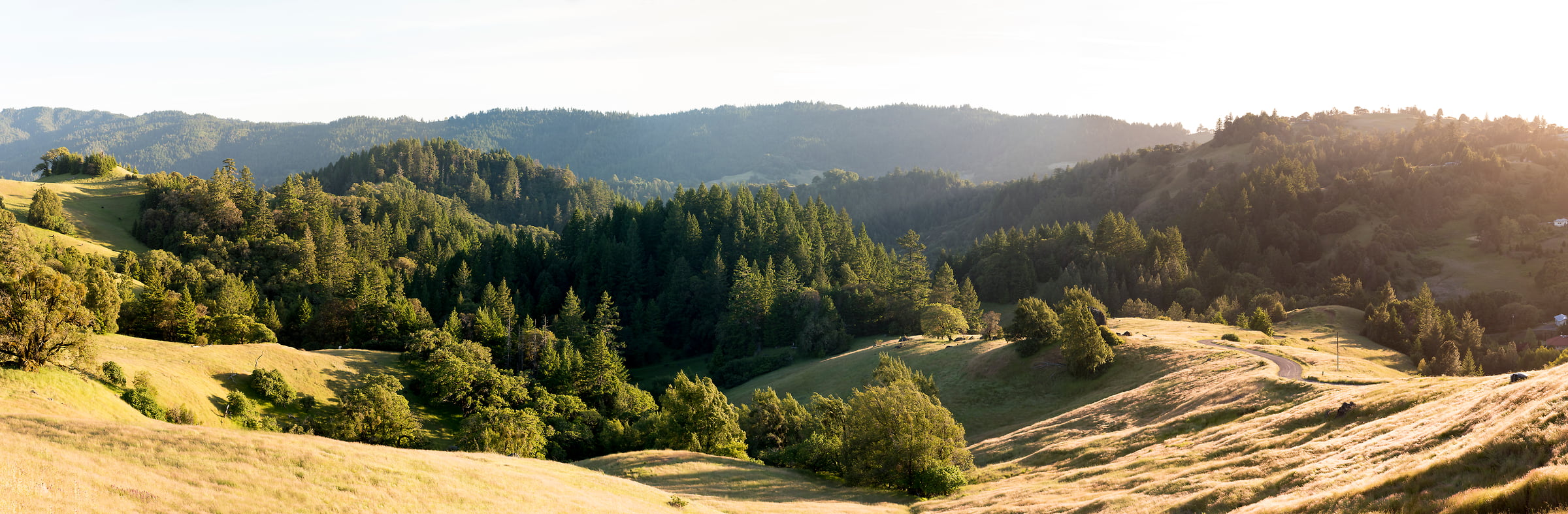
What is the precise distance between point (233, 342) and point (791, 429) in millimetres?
70190

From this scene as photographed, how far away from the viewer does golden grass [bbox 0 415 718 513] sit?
20797 millimetres

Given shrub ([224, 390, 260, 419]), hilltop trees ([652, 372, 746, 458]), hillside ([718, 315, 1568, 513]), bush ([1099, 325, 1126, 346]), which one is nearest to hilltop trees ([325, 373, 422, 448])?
shrub ([224, 390, 260, 419])

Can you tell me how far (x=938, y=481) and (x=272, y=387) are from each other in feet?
216

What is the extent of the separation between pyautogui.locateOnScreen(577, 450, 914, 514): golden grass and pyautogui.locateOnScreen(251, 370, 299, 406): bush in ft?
122

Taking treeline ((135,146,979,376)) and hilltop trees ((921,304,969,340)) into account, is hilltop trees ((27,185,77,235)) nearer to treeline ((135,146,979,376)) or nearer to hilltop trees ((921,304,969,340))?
treeline ((135,146,979,376))

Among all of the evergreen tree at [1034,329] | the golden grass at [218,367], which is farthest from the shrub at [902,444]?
the golden grass at [218,367]

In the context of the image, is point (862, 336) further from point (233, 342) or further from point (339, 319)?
point (233, 342)

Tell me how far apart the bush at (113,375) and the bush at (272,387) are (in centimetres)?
1536

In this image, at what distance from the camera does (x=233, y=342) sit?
90.9 meters

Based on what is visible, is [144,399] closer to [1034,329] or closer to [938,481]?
[938,481]

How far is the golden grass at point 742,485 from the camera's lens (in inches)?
1657

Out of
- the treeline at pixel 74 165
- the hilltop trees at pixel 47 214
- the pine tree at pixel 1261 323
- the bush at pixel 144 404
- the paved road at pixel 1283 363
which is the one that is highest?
the treeline at pixel 74 165

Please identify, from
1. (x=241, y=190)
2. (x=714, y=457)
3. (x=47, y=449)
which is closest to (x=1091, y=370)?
(x=714, y=457)

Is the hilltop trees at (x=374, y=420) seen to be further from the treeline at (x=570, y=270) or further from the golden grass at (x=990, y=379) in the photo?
the golden grass at (x=990, y=379)
